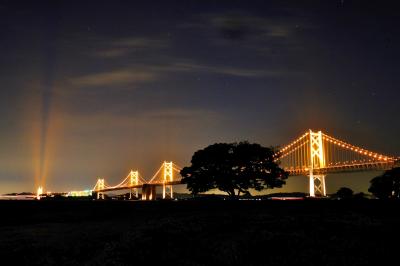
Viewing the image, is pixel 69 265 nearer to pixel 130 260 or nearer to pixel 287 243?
pixel 130 260

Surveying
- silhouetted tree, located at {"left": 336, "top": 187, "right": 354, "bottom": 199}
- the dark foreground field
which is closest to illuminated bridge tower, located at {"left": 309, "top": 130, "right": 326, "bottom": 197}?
silhouetted tree, located at {"left": 336, "top": 187, "right": 354, "bottom": 199}

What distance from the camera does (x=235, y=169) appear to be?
61.6 metres

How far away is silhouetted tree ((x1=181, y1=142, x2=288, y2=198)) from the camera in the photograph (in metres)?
60.6

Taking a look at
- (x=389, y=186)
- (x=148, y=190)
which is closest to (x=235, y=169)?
(x=389, y=186)

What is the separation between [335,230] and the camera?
24.3 m

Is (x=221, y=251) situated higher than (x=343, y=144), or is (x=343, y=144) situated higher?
(x=343, y=144)

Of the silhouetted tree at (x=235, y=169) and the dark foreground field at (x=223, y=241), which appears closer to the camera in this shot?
the dark foreground field at (x=223, y=241)

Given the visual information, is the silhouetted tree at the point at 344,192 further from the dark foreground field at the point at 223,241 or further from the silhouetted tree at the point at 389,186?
the dark foreground field at the point at 223,241

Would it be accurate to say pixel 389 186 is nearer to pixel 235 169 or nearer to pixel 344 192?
pixel 344 192

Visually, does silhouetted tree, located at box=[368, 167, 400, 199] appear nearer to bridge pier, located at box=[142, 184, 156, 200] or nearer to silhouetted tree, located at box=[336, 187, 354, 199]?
silhouetted tree, located at box=[336, 187, 354, 199]

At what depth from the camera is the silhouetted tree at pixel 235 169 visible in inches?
2386

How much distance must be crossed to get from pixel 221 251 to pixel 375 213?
14.9 meters

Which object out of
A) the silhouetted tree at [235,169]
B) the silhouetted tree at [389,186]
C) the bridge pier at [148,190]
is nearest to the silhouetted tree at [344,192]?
the silhouetted tree at [389,186]

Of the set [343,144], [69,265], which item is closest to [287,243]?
[69,265]
